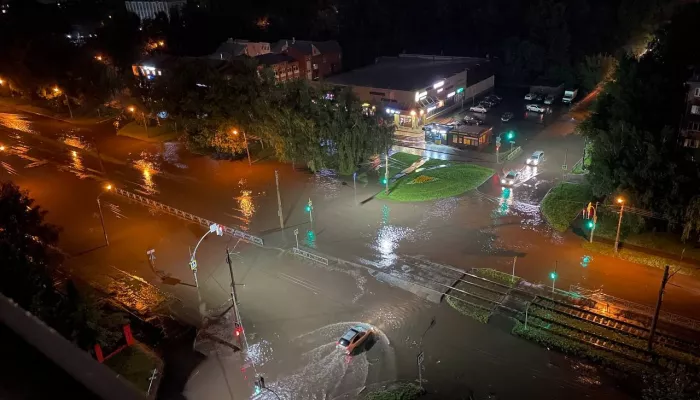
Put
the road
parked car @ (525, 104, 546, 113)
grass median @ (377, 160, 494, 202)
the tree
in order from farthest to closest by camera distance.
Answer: parked car @ (525, 104, 546, 113)
grass median @ (377, 160, 494, 202)
the road
the tree

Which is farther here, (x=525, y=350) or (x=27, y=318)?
(x=525, y=350)

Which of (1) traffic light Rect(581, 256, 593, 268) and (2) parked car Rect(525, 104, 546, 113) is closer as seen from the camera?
(1) traffic light Rect(581, 256, 593, 268)

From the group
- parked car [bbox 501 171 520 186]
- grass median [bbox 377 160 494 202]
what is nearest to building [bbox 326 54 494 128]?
grass median [bbox 377 160 494 202]

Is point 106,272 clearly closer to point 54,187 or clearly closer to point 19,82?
point 54,187

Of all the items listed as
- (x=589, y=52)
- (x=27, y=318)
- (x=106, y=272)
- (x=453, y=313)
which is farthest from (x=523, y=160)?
(x=27, y=318)

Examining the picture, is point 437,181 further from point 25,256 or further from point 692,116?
point 25,256

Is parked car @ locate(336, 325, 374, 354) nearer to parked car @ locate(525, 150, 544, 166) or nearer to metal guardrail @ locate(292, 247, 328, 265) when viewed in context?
metal guardrail @ locate(292, 247, 328, 265)
